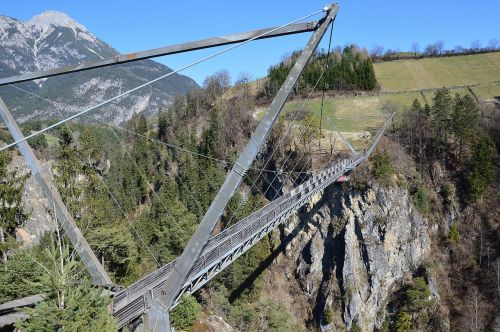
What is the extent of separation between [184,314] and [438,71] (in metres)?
60.4

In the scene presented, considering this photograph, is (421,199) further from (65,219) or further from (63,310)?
(63,310)

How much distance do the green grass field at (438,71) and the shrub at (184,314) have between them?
5025 centimetres

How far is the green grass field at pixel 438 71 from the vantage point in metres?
56.6

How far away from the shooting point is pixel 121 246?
20953 mm

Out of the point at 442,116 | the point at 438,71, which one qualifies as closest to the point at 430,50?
the point at 438,71

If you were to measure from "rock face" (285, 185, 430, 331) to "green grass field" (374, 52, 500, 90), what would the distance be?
1258 inches

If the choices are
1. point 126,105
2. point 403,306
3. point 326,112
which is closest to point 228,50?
point 403,306

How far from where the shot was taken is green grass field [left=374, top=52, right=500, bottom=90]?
56625mm

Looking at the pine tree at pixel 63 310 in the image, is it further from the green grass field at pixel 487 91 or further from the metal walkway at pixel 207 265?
the green grass field at pixel 487 91

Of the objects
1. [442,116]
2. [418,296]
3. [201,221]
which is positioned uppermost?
[442,116]

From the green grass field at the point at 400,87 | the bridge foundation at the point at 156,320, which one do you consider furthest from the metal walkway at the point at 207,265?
the green grass field at the point at 400,87

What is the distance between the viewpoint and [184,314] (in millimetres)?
18141

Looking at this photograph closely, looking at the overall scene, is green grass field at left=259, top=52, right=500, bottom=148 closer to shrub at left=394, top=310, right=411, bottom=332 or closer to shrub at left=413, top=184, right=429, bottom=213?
shrub at left=413, top=184, right=429, bottom=213

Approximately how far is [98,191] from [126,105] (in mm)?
148311
